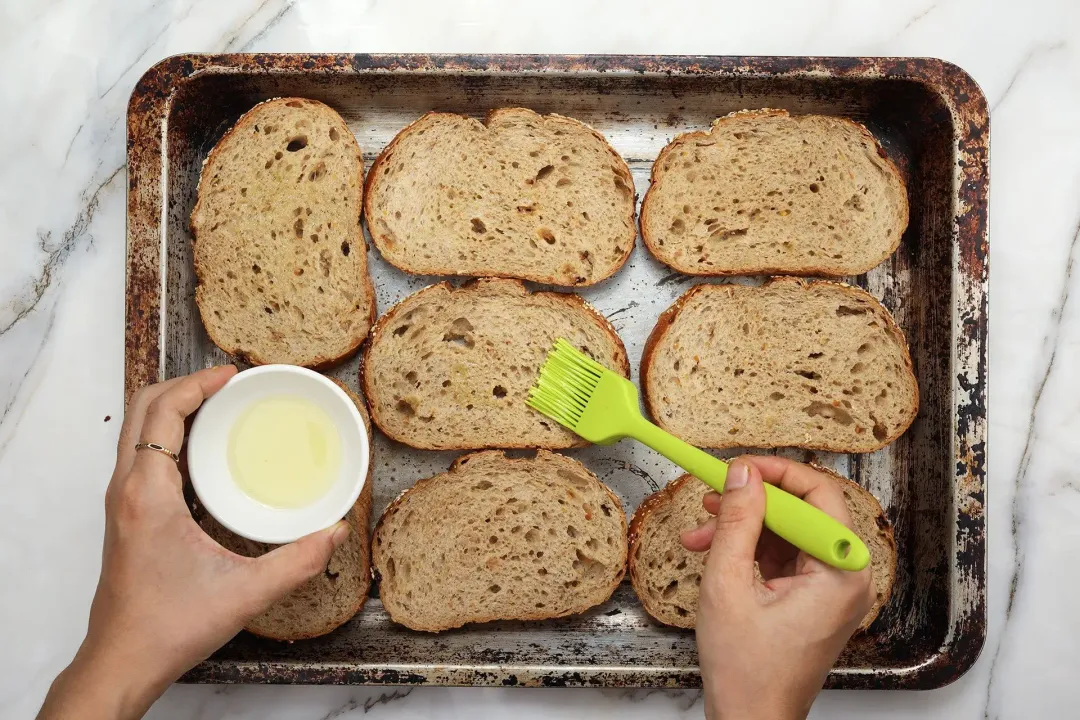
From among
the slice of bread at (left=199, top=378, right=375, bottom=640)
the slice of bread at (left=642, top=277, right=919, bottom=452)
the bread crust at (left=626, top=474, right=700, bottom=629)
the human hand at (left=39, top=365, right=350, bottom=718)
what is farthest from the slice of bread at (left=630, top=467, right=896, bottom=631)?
the human hand at (left=39, top=365, right=350, bottom=718)

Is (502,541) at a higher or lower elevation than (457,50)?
lower

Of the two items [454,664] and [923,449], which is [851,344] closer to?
[923,449]

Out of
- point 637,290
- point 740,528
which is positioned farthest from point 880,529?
point 637,290

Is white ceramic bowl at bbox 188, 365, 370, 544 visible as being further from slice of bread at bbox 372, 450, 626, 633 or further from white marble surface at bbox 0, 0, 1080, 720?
white marble surface at bbox 0, 0, 1080, 720

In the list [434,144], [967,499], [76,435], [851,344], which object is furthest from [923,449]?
[76,435]

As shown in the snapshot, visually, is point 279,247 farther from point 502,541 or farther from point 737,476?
point 737,476
